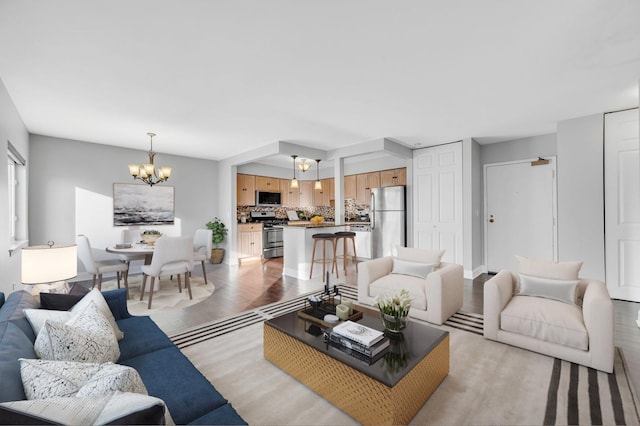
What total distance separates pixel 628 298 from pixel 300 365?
4365 millimetres

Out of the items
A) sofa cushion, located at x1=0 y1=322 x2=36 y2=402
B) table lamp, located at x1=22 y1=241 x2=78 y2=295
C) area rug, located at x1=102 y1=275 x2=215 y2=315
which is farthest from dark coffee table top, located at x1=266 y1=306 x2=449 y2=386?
area rug, located at x1=102 y1=275 x2=215 y2=315

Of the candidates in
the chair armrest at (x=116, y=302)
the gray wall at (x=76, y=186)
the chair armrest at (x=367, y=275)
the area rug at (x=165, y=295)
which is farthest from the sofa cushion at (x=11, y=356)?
the gray wall at (x=76, y=186)

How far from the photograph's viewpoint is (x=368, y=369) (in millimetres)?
1642

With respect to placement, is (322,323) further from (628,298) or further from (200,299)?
(628,298)

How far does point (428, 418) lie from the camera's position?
1.68m

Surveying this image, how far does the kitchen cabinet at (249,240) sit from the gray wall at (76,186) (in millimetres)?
1354

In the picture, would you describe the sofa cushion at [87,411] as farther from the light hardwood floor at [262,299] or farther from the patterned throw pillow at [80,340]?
the light hardwood floor at [262,299]

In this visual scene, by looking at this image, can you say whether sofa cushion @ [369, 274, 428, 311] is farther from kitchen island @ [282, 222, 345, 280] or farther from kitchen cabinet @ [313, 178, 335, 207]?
kitchen cabinet @ [313, 178, 335, 207]

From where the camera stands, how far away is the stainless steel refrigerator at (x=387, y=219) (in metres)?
5.93

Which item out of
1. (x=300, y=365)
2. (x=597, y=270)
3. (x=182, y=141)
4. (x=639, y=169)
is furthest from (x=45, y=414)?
(x=639, y=169)

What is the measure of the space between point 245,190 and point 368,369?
6135 mm

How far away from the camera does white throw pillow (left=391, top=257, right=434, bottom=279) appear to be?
329cm

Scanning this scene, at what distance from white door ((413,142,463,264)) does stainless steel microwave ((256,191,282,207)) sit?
3729 millimetres

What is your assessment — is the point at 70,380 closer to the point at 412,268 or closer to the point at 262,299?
the point at 262,299
